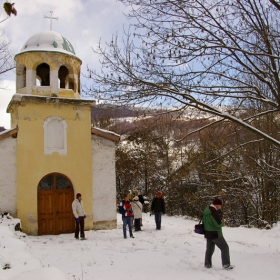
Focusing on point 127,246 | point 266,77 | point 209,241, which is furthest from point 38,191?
point 266,77

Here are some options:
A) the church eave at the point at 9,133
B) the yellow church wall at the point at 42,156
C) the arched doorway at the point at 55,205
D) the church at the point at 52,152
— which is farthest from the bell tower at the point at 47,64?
the arched doorway at the point at 55,205

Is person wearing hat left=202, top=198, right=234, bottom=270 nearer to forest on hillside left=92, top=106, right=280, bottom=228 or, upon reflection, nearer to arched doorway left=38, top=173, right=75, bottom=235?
forest on hillside left=92, top=106, right=280, bottom=228

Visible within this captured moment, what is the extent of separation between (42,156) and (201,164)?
6657 mm

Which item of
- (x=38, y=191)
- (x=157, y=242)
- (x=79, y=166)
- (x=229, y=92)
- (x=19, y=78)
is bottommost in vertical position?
(x=157, y=242)

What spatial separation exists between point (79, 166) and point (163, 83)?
23.5 ft

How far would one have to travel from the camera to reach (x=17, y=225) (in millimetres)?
12664

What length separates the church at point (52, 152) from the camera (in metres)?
13.5

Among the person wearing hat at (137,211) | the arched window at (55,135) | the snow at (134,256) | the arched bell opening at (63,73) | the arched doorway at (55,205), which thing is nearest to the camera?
the snow at (134,256)

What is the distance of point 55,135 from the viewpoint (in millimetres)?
14391

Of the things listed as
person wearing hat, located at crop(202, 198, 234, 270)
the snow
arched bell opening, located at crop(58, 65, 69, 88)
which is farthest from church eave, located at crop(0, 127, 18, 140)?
person wearing hat, located at crop(202, 198, 234, 270)

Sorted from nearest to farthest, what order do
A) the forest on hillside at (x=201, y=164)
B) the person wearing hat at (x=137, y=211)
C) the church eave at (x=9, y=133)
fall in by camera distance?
the forest on hillside at (x=201, y=164) < the church eave at (x=9, y=133) < the person wearing hat at (x=137, y=211)

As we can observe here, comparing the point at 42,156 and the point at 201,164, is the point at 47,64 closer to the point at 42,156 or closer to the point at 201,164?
the point at 42,156

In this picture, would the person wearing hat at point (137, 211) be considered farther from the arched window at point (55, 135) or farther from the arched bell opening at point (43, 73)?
the arched bell opening at point (43, 73)

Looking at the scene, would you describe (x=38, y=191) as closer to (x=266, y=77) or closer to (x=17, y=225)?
(x=17, y=225)
